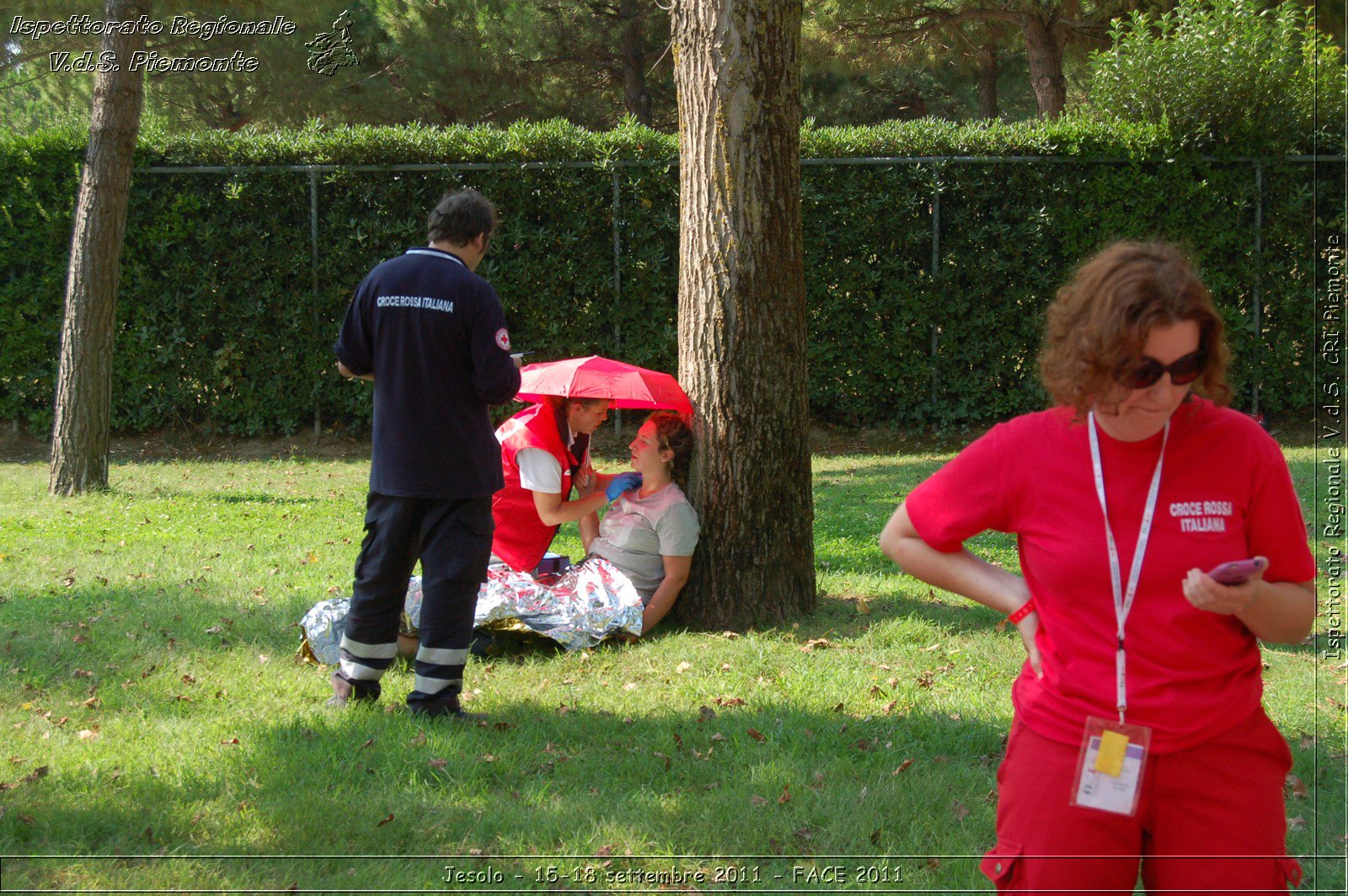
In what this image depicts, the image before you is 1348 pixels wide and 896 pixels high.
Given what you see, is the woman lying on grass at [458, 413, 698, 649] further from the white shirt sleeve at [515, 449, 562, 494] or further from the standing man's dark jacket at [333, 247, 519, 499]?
the standing man's dark jacket at [333, 247, 519, 499]

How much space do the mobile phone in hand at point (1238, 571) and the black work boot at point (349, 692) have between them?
11.2ft

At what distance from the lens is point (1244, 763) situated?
1978 mm

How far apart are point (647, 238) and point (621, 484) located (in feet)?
20.9

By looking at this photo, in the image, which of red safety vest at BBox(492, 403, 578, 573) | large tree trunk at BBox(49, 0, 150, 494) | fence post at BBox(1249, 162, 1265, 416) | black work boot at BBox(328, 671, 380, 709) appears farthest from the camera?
fence post at BBox(1249, 162, 1265, 416)

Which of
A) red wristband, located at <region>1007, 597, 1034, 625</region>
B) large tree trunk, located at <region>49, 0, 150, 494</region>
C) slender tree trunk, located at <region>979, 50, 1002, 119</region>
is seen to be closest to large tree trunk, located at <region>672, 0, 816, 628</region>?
red wristband, located at <region>1007, 597, 1034, 625</region>

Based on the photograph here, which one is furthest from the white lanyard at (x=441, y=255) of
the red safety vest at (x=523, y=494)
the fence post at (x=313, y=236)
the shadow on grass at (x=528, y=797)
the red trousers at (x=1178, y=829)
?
the fence post at (x=313, y=236)

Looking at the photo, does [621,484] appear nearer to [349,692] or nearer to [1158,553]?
[349,692]

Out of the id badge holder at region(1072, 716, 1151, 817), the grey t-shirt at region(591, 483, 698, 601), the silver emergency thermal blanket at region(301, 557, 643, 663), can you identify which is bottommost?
the silver emergency thermal blanket at region(301, 557, 643, 663)

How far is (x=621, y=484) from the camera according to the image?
5594 millimetres

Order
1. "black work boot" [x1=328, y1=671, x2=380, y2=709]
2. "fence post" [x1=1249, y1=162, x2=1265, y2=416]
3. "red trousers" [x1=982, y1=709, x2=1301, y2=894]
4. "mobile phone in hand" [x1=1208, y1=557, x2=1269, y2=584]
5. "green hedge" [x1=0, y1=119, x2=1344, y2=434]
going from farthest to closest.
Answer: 1. "green hedge" [x1=0, y1=119, x2=1344, y2=434]
2. "fence post" [x1=1249, y1=162, x2=1265, y2=416]
3. "black work boot" [x1=328, y1=671, x2=380, y2=709]
4. "red trousers" [x1=982, y1=709, x2=1301, y2=894]
5. "mobile phone in hand" [x1=1208, y1=557, x2=1269, y2=584]

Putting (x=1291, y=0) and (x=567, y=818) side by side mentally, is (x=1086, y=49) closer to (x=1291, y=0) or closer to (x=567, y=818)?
(x=1291, y=0)

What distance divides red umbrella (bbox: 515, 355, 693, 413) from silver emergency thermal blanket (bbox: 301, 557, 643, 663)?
34.1 inches

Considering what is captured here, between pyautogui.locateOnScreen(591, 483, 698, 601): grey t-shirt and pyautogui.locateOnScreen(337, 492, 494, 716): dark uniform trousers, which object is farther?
pyautogui.locateOnScreen(591, 483, 698, 601): grey t-shirt

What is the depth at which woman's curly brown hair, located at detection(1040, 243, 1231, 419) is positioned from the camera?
1953 millimetres
